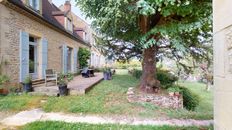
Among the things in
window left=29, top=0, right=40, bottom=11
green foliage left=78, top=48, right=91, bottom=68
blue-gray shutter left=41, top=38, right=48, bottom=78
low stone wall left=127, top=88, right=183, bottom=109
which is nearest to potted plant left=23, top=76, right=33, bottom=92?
blue-gray shutter left=41, top=38, right=48, bottom=78

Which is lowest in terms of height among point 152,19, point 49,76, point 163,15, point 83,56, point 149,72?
point 49,76

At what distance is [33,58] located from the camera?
35.7 ft

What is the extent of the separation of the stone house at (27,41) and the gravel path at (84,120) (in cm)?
328

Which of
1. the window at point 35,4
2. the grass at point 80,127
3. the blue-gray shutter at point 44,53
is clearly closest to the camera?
the grass at point 80,127

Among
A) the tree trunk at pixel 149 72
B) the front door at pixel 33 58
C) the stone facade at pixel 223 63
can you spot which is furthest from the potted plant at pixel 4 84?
the stone facade at pixel 223 63

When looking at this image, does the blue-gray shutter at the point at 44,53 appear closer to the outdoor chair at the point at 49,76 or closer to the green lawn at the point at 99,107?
the outdoor chair at the point at 49,76

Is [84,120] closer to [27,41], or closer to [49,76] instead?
[27,41]

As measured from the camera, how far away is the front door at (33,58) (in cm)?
1052

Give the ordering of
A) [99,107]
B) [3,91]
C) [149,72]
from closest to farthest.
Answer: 1. [99,107]
2. [3,91]
3. [149,72]

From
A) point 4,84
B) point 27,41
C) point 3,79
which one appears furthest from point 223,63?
point 27,41

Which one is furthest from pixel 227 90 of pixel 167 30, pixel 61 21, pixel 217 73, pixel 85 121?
pixel 61 21

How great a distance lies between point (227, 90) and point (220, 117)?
0.35m

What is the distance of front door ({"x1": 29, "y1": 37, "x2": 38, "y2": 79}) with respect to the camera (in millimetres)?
10520

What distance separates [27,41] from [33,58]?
142 centimetres
